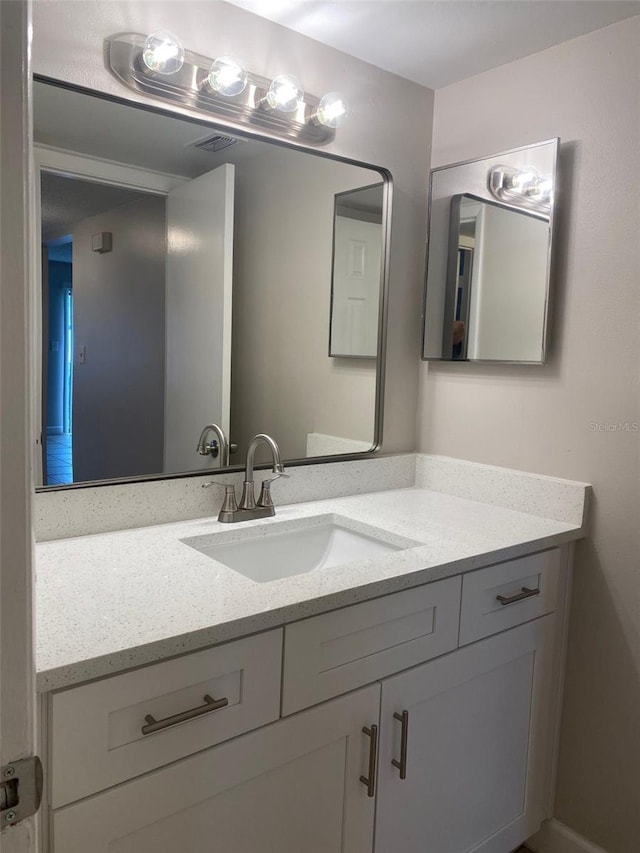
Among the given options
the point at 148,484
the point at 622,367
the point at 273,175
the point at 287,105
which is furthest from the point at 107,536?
the point at 622,367

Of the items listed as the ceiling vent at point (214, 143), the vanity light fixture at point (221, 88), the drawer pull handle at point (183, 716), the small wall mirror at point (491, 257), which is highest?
the vanity light fixture at point (221, 88)

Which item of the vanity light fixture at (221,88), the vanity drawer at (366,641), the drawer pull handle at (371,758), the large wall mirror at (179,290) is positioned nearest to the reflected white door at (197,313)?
the large wall mirror at (179,290)

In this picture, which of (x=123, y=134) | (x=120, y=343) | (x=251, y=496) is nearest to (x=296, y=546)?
(x=251, y=496)

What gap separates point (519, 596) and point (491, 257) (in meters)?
0.95

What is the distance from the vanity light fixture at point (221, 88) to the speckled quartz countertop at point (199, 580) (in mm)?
1006

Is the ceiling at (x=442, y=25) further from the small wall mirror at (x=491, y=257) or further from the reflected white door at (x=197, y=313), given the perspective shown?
the reflected white door at (x=197, y=313)

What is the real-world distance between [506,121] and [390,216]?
41cm

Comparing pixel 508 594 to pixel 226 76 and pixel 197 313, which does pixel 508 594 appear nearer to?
pixel 197 313

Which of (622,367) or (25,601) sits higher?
(622,367)

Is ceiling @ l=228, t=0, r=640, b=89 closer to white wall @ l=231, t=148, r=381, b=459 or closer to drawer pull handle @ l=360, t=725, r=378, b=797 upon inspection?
white wall @ l=231, t=148, r=381, b=459

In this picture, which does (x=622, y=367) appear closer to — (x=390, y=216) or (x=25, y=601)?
(x=390, y=216)

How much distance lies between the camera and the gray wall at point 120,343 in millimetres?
1495

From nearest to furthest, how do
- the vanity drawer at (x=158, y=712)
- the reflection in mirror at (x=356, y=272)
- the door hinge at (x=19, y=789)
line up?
the door hinge at (x=19, y=789), the vanity drawer at (x=158, y=712), the reflection in mirror at (x=356, y=272)

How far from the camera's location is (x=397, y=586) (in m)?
1.32
